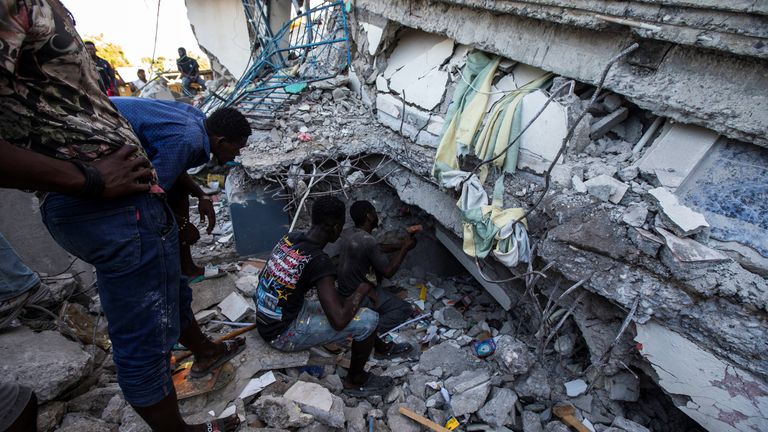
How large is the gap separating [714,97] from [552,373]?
2008 millimetres

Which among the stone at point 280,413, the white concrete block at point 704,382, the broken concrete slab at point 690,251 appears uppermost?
the broken concrete slab at point 690,251

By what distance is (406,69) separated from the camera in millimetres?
4191

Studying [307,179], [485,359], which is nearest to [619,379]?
[485,359]

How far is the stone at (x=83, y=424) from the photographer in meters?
1.95

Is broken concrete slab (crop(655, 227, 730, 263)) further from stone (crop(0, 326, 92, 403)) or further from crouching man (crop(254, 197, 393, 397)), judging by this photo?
stone (crop(0, 326, 92, 403))

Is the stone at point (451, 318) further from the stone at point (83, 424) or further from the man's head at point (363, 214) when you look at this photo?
the stone at point (83, 424)

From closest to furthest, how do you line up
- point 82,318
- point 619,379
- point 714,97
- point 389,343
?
1. point 714,97
2. point 619,379
3. point 82,318
4. point 389,343

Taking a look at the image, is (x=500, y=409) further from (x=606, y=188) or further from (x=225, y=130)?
(x=225, y=130)

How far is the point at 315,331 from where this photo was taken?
8.11ft

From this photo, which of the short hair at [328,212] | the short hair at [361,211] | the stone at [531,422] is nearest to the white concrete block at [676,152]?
the stone at [531,422]

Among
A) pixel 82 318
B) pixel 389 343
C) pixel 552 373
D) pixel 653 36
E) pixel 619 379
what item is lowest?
pixel 389 343

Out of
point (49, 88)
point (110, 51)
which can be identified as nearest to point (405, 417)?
point (49, 88)

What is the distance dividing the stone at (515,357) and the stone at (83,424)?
7.80ft

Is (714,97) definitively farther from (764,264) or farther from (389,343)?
(389,343)
